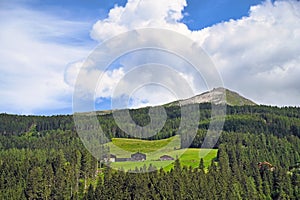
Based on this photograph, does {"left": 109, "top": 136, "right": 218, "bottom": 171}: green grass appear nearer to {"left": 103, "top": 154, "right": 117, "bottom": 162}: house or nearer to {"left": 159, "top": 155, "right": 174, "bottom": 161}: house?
{"left": 159, "top": 155, "right": 174, "bottom": 161}: house

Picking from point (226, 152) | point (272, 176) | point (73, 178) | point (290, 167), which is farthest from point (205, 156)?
point (73, 178)

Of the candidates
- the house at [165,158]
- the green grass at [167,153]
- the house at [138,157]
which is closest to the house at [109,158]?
the green grass at [167,153]

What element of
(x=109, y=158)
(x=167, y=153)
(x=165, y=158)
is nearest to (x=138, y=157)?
(x=165, y=158)

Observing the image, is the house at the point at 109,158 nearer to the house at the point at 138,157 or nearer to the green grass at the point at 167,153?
the green grass at the point at 167,153

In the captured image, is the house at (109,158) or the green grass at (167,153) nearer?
the green grass at (167,153)

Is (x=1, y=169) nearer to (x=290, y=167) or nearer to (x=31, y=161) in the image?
(x=31, y=161)

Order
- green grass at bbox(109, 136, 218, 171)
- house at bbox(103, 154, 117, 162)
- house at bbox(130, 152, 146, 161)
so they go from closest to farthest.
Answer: green grass at bbox(109, 136, 218, 171)
house at bbox(103, 154, 117, 162)
house at bbox(130, 152, 146, 161)

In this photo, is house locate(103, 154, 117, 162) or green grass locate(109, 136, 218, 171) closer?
green grass locate(109, 136, 218, 171)

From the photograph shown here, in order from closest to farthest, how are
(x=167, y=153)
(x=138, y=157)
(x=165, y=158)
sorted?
(x=165, y=158), (x=138, y=157), (x=167, y=153)

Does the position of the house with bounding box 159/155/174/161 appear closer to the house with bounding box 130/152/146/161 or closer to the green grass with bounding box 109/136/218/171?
the green grass with bounding box 109/136/218/171

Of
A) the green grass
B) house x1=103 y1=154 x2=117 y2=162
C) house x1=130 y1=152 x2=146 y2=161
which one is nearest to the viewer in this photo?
the green grass

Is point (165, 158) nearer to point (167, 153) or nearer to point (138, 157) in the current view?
point (167, 153)

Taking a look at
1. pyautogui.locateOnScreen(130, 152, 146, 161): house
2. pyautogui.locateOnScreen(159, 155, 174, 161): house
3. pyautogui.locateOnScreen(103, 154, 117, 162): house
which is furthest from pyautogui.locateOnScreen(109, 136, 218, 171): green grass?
pyautogui.locateOnScreen(103, 154, 117, 162): house

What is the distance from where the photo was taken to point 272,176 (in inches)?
5157
